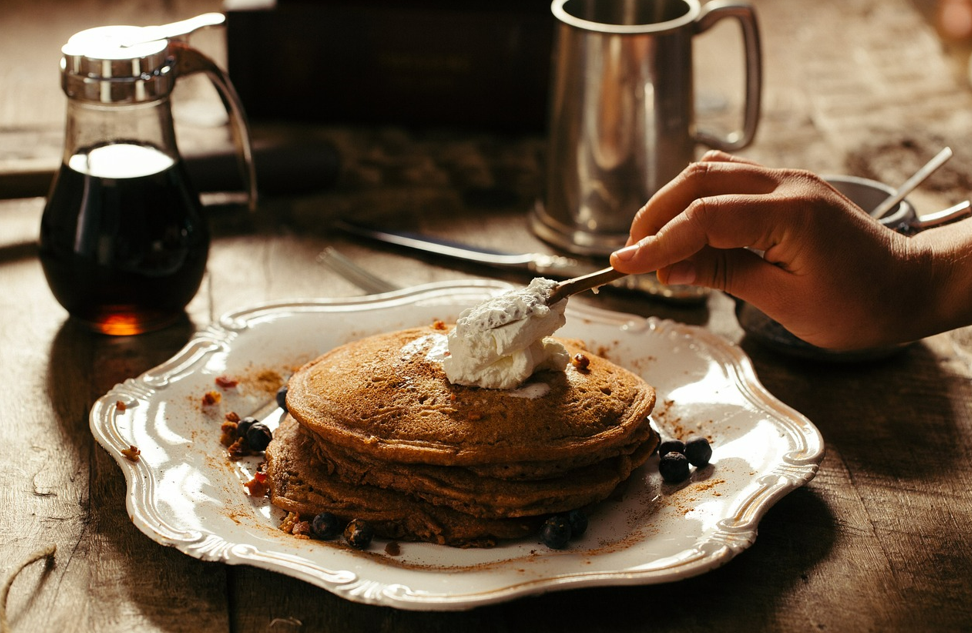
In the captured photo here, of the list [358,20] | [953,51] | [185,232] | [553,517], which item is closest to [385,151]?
[358,20]

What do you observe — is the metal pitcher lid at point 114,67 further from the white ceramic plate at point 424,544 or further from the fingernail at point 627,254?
the fingernail at point 627,254

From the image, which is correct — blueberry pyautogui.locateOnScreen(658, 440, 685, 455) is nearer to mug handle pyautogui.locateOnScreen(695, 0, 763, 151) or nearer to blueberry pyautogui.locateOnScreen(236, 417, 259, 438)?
blueberry pyautogui.locateOnScreen(236, 417, 259, 438)

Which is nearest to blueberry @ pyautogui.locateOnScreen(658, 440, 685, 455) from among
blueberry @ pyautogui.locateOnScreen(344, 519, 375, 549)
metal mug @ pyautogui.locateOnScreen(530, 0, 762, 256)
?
blueberry @ pyautogui.locateOnScreen(344, 519, 375, 549)

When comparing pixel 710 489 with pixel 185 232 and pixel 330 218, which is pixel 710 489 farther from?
pixel 330 218

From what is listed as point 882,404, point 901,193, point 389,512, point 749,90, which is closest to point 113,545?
point 389,512

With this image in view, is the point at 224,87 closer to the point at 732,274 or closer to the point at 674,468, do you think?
the point at 732,274
